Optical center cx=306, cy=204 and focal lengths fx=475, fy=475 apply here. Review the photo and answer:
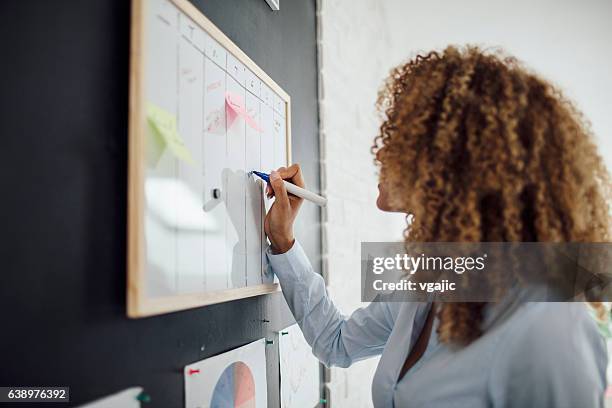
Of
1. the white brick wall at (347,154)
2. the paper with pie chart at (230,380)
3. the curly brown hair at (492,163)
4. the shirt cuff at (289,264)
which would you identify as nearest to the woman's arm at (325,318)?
the shirt cuff at (289,264)

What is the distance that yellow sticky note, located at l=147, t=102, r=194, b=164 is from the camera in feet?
Answer: 1.74

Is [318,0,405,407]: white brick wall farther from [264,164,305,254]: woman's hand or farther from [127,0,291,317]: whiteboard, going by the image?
[127,0,291,317]: whiteboard

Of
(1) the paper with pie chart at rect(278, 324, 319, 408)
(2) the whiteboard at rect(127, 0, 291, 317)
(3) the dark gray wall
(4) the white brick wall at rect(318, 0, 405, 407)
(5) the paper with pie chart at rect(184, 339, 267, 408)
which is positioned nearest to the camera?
(3) the dark gray wall

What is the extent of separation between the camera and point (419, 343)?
0.78m

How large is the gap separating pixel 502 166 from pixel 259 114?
0.43 metres

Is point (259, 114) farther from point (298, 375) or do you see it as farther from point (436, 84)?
point (298, 375)

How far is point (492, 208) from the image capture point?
695mm

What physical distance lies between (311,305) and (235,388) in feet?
0.73

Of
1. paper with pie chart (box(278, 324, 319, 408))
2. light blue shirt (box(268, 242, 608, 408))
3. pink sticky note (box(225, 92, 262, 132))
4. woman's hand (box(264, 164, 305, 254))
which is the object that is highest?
pink sticky note (box(225, 92, 262, 132))

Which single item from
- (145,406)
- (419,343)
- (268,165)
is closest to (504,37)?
(268,165)

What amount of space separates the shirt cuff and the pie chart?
0.18 meters

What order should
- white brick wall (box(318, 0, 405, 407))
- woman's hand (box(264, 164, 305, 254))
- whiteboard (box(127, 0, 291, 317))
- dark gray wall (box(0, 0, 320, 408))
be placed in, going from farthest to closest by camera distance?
white brick wall (box(318, 0, 405, 407))
woman's hand (box(264, 164, 305, 254))
whiteboard (box(127, 0, 291, 317))
dark gray wall (box(0, 0, 320, 408))

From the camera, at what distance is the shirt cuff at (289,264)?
34.3 inches

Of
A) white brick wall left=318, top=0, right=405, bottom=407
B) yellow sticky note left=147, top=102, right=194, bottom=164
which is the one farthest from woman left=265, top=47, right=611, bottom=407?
white brick wall left=318, top=0, right=405, bottom=407
